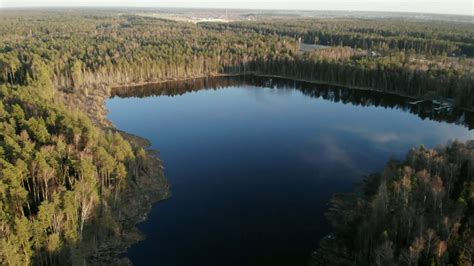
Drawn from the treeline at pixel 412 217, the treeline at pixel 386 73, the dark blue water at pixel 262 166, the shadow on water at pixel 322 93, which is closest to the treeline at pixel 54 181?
the dark blue water at pixel 262 166

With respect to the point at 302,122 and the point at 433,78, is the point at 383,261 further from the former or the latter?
the point at 433,78

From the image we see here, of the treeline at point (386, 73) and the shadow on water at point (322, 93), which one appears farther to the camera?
the treeline at point (386, 73)

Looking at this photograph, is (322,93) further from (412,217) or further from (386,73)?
(412,217)

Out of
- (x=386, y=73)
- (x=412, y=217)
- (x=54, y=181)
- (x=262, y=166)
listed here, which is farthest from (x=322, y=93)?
(x=54, y=181)

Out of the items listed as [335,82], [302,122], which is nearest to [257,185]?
[302,122]

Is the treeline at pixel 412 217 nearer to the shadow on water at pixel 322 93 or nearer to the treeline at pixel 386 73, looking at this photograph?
the shadow on water at pixel 322 93
